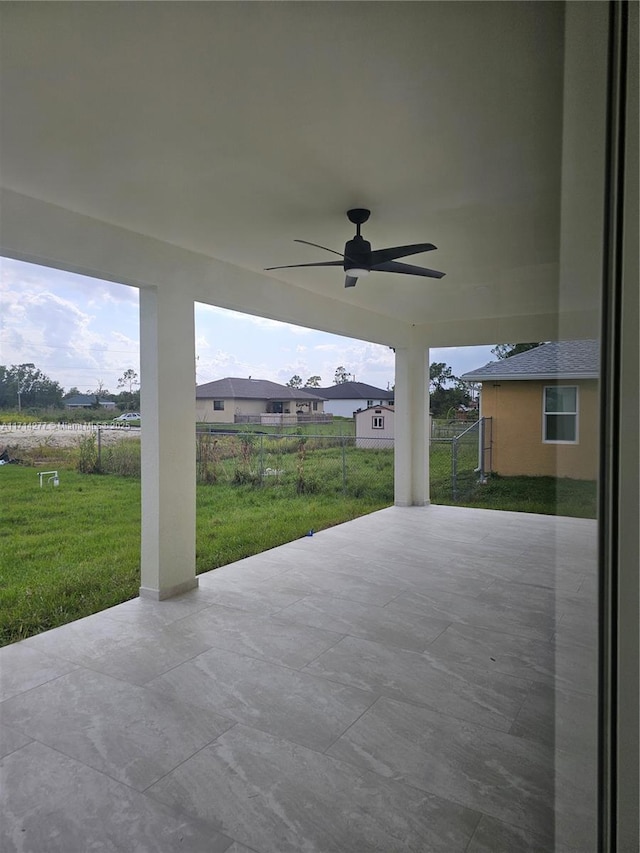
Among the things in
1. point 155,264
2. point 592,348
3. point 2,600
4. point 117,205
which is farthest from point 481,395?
point 592,348

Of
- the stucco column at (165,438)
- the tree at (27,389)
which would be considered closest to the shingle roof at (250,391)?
the tree at (27,389)

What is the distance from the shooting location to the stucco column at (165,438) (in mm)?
3857

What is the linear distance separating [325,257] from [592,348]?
12.6 feet

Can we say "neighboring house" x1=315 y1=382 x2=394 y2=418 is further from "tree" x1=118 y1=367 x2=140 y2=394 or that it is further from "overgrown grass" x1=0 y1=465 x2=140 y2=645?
"overgrown grass" x1=0 y1=465 x2=140 y2=645

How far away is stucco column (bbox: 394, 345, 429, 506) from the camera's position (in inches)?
297

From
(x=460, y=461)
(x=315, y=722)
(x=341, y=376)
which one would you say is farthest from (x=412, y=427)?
(x=315, y=722)

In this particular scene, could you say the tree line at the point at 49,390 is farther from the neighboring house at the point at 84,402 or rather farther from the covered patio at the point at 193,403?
the covered patio at the point at 193,403

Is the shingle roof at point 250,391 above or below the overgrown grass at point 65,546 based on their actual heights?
above

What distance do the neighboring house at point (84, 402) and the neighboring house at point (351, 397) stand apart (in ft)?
11.2

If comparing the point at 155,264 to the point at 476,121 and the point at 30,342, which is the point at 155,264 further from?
the point at 476,121

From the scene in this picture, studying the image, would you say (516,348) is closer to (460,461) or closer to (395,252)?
(395,252)

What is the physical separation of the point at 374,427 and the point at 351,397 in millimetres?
551

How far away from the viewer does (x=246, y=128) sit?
2.28 metres

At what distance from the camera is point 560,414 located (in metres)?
0.76
